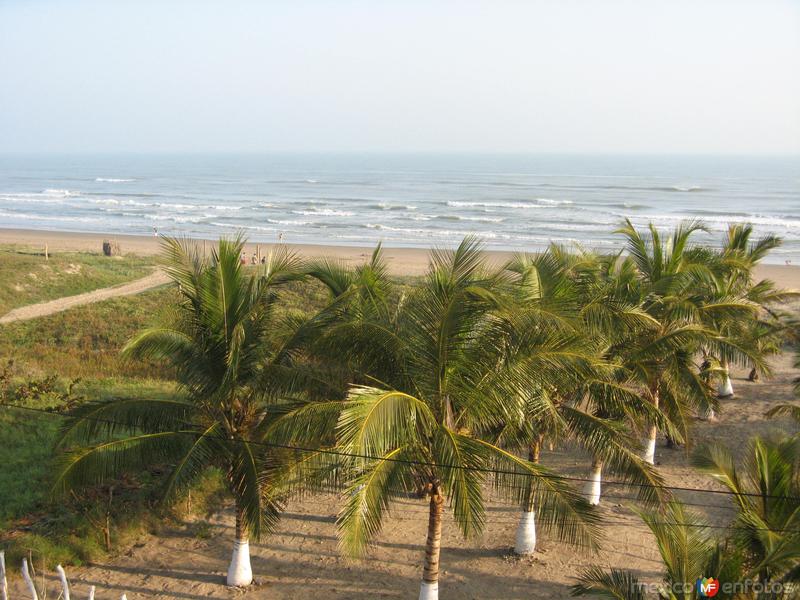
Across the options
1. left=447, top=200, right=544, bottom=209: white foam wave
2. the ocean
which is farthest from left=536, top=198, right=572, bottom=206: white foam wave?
left=447, top=200, right=544, bottom=209: white foam wave

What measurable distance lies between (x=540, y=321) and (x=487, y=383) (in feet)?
2.55

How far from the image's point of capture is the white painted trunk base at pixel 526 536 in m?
9.67

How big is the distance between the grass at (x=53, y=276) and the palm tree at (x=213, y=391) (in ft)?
61.1

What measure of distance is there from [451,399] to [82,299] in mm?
22029

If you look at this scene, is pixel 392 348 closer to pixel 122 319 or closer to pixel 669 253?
pixel 669 253

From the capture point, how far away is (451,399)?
7395mm

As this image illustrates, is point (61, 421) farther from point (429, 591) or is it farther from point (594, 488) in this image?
point (594, 488)

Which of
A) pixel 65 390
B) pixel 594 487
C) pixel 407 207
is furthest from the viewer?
pixel 407 207

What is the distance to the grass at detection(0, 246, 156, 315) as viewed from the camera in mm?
26355

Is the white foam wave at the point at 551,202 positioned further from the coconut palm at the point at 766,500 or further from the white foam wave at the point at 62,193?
the coconut palm at the point at 766,500

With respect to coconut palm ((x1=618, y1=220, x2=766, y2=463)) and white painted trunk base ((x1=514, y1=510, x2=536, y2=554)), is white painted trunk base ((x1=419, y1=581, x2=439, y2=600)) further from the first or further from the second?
coconut palm ((x1=618, y1=220, x2=766, y2=463))

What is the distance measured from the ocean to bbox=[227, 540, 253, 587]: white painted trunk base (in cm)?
2531

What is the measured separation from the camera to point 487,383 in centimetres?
719

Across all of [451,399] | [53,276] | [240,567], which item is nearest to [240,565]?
[240,567]
